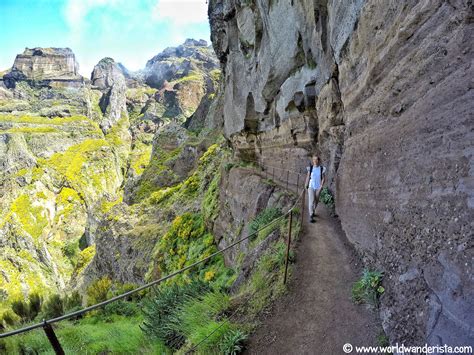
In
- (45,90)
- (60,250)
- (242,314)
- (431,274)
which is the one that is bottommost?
(60,250)

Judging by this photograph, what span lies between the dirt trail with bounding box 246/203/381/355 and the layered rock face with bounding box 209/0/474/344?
1.46 feet

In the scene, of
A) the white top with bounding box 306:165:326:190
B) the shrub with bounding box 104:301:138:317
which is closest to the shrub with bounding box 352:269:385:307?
the white top with bounding box 306:165:326:190

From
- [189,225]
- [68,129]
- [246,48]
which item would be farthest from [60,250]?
[246,48]

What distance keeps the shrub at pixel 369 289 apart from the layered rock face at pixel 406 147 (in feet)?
0.57

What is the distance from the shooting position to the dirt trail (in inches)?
170

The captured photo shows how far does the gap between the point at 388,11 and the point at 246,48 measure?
15.5 metres

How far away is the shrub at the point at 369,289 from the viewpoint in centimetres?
466

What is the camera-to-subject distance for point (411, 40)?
16.1ft

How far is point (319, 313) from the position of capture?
4.96 m

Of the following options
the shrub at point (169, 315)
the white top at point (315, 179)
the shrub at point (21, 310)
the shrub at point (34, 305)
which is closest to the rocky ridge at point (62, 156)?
the shrub at point (34, 305)

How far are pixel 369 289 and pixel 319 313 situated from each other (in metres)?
0.92

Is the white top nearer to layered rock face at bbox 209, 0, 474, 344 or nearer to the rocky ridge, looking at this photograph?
layered rock face at bbox 209, 0, 474, 344

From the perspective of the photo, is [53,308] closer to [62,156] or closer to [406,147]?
[406,147]

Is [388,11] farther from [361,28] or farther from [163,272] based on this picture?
[163,272]
